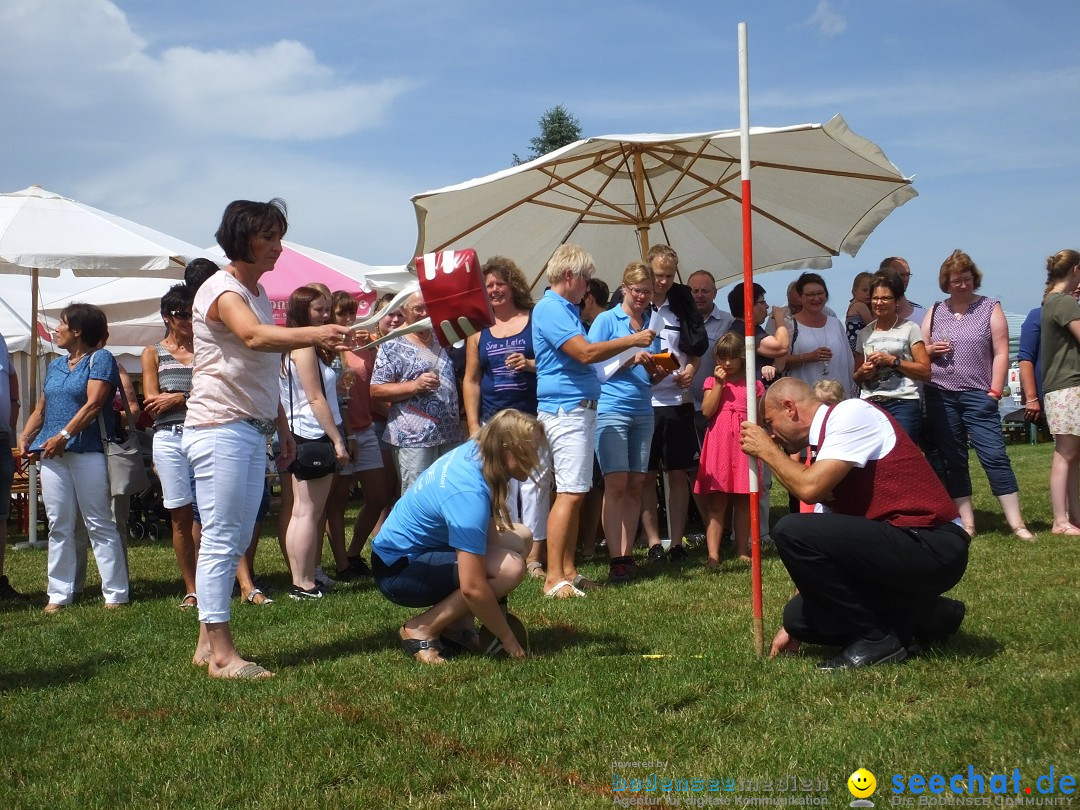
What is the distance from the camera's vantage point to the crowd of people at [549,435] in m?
4.38

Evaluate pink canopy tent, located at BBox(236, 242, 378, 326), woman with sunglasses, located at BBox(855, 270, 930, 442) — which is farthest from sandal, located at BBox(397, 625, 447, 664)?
pink canopy tent, located at BBox(236, 242, 378, 326)

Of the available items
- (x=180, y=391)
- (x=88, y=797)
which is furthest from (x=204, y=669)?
(x=180, y=391)

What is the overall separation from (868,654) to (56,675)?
361 centimetres

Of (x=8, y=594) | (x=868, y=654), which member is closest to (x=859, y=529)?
(x=868, y=654)

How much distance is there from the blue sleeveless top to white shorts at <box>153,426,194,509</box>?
1925 mm

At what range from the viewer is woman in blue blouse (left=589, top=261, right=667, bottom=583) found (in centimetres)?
688

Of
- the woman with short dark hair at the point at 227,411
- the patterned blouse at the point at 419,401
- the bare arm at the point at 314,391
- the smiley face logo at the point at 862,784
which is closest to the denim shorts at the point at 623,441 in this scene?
the patterned blouse at the point at 419,401

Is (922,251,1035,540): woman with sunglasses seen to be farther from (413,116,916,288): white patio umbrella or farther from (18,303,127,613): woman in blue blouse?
(18,303,127,613): woman in blue blouse

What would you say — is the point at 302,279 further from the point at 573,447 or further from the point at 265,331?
the point at 265,331

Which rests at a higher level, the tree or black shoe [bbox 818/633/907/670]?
the tree

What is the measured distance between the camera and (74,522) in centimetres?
718

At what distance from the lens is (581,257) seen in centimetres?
654

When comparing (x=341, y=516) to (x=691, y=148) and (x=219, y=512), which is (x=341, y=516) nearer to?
(x=219, y=512)

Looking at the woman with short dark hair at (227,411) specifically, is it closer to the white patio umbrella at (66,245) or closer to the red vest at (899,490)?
the red vest at (899,490)
